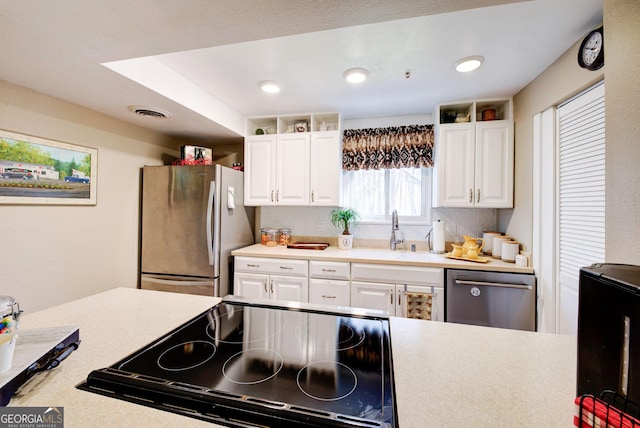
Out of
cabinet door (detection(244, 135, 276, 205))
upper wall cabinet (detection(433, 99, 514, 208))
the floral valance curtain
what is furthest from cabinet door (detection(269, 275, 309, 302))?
upper wall cabinet (detection(433, 99, 514, 208))

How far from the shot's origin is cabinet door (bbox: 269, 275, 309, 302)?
2.38m

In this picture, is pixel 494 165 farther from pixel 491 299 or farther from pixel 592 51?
pixel 491 299

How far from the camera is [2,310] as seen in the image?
2.71ft

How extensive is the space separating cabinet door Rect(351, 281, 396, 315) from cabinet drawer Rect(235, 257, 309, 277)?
Result: 49 cm

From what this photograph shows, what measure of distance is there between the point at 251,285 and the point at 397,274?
1394 millimetres

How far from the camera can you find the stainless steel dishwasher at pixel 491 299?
195 cm

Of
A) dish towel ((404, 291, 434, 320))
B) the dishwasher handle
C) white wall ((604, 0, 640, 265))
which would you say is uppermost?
white wall ((604, 0, 640, 265))

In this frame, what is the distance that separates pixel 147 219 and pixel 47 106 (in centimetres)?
109

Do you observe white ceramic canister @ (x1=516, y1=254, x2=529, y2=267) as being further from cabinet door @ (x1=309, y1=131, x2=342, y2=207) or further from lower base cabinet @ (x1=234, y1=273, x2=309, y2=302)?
lower base cabinet @ (x1=234, y1=273, x2=309, y2=302)

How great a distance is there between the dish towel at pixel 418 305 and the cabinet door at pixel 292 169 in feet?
4.50

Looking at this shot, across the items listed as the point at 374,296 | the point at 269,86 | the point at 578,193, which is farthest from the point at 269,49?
the point at 578,193

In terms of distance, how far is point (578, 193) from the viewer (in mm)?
1592

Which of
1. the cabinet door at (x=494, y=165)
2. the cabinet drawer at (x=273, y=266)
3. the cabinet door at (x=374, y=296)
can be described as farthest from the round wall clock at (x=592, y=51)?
the cabinet drawer at (x=273, y=266)

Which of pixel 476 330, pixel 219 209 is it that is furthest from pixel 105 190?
pixel 476 330
